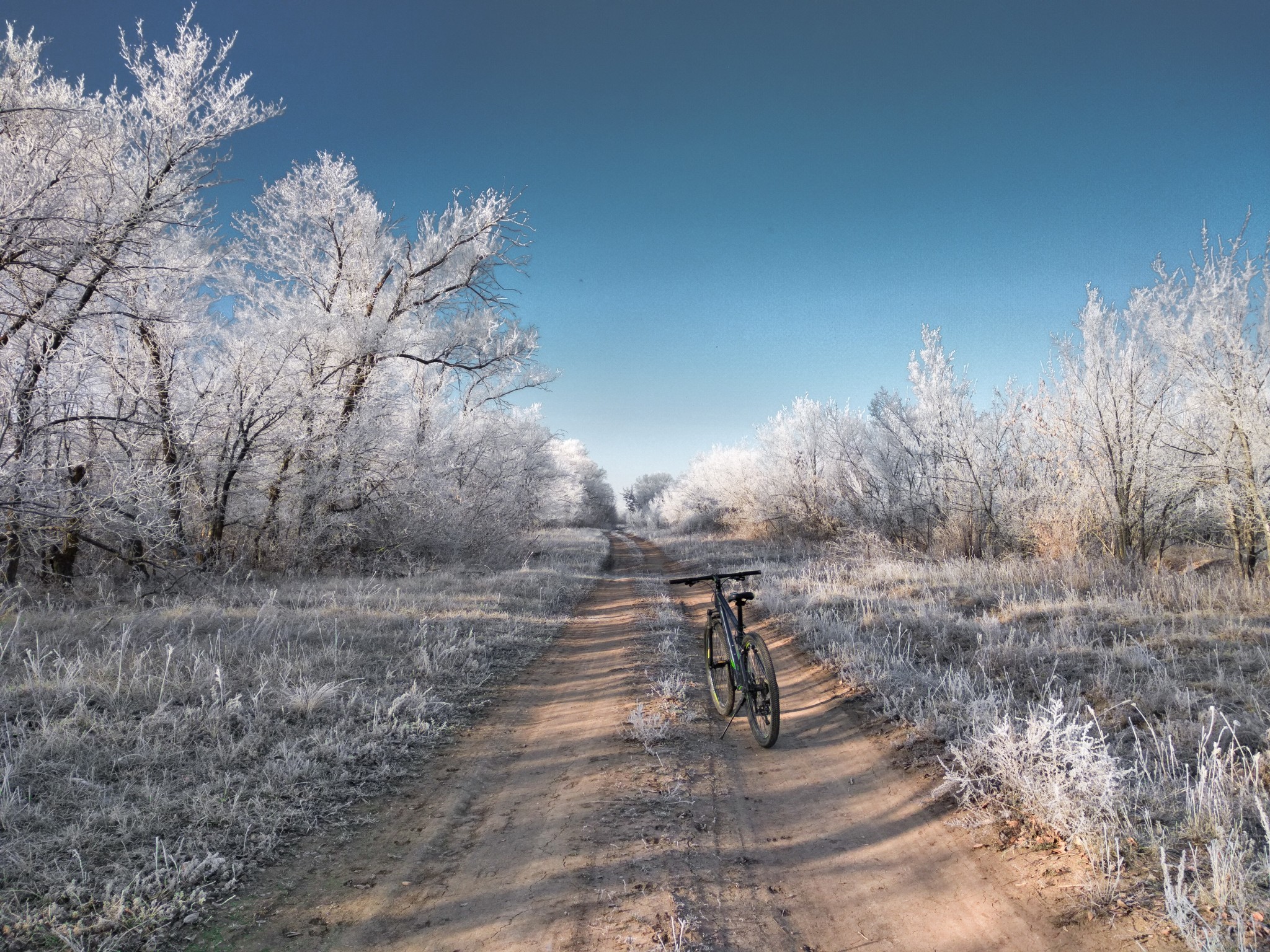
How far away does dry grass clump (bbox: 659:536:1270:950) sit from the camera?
2.49m

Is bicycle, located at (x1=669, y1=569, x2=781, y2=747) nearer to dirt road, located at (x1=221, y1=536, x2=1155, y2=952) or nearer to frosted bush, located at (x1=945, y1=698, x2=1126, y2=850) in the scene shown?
dirt road, located at (x1=221, y1=536, x2=1155, y2=952)

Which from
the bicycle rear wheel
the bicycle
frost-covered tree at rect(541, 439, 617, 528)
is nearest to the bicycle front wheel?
the bicycle

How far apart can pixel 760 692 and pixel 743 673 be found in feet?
0.59

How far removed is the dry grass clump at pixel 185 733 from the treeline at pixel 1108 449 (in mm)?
9701

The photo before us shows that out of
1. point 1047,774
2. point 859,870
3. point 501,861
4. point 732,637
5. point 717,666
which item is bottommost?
point 859,870

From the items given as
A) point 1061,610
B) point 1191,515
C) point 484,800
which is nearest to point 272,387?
point 484,800

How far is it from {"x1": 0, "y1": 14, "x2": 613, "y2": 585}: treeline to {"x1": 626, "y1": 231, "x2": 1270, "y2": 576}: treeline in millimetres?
10536

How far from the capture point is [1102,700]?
450cm

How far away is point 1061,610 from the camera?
264 inches

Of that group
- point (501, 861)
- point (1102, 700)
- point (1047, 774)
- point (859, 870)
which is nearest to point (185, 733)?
point (501, 861)

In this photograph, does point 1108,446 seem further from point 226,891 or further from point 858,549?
point 226,891

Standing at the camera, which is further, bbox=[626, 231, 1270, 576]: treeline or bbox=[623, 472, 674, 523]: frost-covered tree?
bbox=[623, 472, 674, 523]: frost-covered tree

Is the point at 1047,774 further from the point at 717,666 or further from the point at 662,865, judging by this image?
the point at 717,666

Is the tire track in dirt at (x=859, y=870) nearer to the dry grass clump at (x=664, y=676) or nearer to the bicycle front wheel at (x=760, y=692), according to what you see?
the bicycle front wheel at (x=760, y=692)
